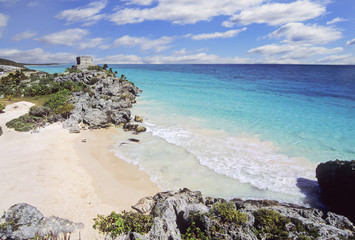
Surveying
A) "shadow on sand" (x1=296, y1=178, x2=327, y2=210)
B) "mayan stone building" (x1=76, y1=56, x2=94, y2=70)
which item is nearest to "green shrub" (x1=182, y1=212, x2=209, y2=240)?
"shadow on sand" (x1=296, y1=178, x2=327, y2=210)

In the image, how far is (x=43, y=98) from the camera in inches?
1136

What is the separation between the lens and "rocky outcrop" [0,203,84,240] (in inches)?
274

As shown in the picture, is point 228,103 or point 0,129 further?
point 228,103

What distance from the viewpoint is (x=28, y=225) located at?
725cm

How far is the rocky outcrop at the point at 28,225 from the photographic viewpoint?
22.8 feet

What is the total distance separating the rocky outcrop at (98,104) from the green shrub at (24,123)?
2.73 meters

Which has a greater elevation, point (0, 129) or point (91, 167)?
point (0, 129)

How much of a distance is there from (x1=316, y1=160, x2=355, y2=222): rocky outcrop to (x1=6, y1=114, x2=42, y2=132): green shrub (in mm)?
23503

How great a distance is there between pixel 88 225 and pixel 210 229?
527 cm

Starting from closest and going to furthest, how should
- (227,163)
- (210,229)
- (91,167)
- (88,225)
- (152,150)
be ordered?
1. (210,229)
2. (88,225)
3. (91,167)
4. (227,163)
5. (152,150)

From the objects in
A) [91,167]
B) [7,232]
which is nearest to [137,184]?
[91,167]

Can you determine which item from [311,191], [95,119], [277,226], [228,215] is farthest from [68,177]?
[311,191]

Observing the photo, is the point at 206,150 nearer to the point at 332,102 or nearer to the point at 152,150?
the point at 152,150

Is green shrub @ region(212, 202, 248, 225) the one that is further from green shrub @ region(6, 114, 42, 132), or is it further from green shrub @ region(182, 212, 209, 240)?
green shrub @ region(6, 114, 42, 132)
